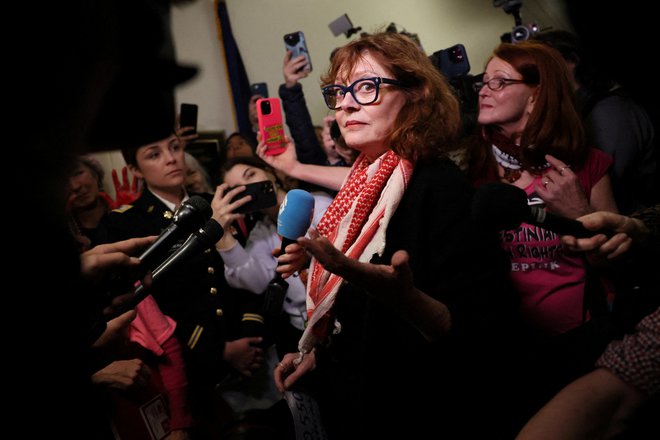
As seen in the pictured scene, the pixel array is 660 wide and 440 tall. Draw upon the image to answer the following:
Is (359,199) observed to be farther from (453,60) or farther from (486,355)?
(453,60)

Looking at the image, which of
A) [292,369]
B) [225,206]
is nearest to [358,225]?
[292,369]

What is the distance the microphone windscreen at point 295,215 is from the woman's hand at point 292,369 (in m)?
0.45

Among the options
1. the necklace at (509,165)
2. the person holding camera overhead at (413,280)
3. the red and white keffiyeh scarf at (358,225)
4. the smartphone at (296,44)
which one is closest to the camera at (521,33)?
→ the necklace at (509,165)

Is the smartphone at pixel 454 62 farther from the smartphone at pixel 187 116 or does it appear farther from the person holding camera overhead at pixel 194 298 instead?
the smartphone at pixel 187 116

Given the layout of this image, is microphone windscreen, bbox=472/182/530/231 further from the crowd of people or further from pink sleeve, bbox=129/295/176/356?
pink sleeve, bbox=129/295/176/356

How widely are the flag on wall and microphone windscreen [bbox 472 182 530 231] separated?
3.83 meters

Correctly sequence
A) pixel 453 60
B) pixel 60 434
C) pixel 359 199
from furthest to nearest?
pixel 453 60 → pixel 359 199 → pixel 60 434

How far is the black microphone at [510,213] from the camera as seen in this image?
978mm

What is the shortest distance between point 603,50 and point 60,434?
3.27 feet

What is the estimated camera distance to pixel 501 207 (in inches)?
38.7

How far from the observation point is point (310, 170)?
216cm

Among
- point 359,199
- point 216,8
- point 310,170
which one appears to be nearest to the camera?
point 359,199

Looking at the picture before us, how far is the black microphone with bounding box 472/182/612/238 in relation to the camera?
98 centimetres

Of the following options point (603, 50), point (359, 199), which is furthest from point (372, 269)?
point (603, 50)
